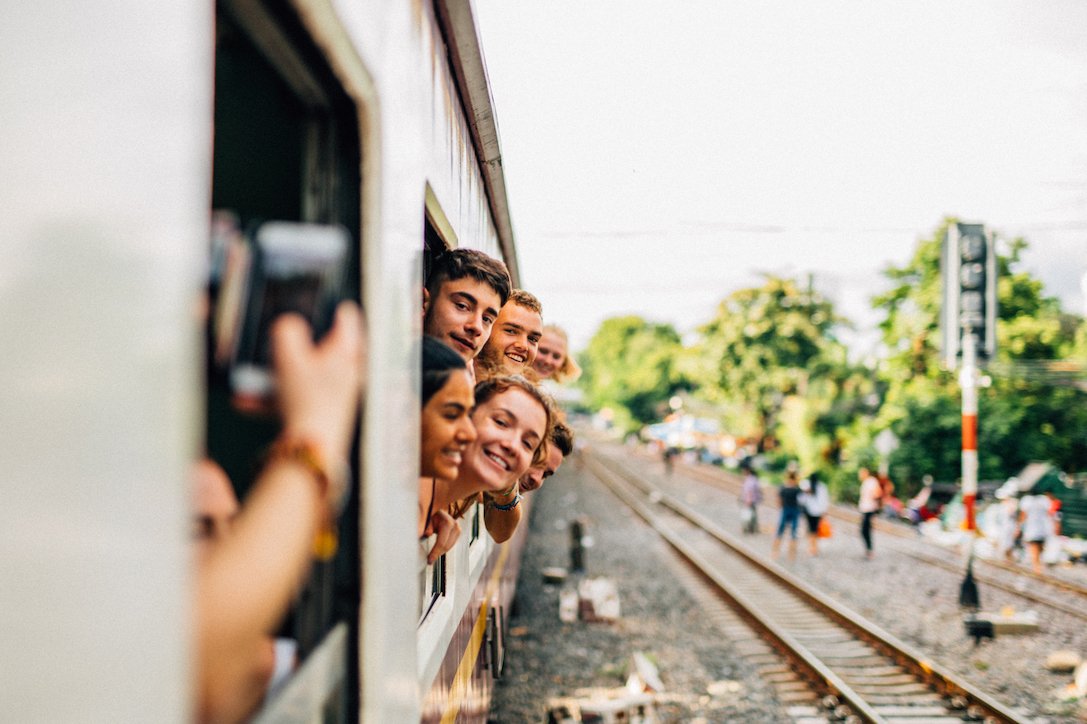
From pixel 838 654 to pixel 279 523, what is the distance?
873 cm

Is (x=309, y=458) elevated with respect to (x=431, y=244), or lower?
lower

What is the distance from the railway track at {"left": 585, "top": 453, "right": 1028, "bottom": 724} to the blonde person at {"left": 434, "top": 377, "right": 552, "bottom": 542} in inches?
216

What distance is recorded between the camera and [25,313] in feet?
2.02

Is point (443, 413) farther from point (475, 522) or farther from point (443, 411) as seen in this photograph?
point (475, 522)

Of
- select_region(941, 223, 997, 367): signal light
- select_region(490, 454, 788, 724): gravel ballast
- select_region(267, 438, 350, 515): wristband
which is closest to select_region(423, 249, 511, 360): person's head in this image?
select_region(267, 438, 350, 515): wristband

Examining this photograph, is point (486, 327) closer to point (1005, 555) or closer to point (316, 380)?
point (316, 380)

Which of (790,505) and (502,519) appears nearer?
(502,519)

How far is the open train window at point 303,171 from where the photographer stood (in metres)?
1.28

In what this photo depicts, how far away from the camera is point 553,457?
134 inches

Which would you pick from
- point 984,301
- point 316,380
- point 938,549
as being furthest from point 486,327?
point 938,549

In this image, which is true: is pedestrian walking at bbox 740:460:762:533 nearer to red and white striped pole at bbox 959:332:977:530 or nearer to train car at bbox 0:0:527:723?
red and white striped pole at bbox 959:332:977:530

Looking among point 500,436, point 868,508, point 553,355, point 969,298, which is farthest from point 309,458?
point 868,508

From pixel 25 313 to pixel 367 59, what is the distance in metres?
0.87

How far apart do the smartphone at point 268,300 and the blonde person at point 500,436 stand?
1.17 meters
